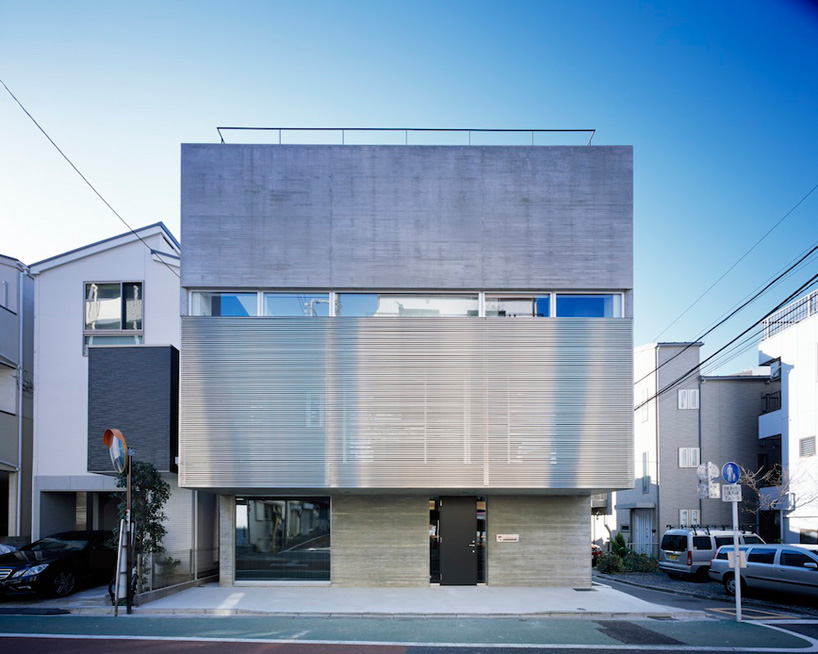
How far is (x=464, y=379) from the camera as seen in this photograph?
16.7 m

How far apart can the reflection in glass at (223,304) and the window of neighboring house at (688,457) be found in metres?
24.0

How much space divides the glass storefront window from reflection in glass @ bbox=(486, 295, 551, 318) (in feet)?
20.5

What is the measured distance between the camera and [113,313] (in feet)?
72.1

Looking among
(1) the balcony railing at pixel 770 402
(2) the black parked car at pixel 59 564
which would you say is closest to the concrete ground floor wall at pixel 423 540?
(2) the black parked car at pixel 59 564

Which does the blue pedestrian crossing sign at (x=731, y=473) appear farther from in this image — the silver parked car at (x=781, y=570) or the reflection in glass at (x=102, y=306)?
the reflection in glass at (x=102, y=306)

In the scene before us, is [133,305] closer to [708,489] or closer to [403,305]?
[403,305]

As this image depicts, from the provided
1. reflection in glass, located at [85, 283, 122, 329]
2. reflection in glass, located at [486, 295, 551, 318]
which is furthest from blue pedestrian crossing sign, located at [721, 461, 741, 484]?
reflection in glass, located at [85, 283, 122, 329]

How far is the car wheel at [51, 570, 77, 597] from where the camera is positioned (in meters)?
16.2

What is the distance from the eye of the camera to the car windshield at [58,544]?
17.6 metres

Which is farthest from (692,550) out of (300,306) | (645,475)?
(300,306)

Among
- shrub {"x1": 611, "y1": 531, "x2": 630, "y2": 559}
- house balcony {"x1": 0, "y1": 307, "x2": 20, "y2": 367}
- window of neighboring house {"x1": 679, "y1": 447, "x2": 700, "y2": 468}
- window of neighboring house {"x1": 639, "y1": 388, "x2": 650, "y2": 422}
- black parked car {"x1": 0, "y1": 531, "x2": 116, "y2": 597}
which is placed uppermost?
house balcony {"x1": 0, "y1": 307, "x2": 20, "y2": 367}

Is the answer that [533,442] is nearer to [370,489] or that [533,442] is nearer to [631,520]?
[370,489]

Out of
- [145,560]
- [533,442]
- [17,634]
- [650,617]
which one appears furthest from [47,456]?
[650,617]

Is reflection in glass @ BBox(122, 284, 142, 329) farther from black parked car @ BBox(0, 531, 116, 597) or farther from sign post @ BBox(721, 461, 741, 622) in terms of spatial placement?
sign post @ BBox(721, 461, 741, 622)
